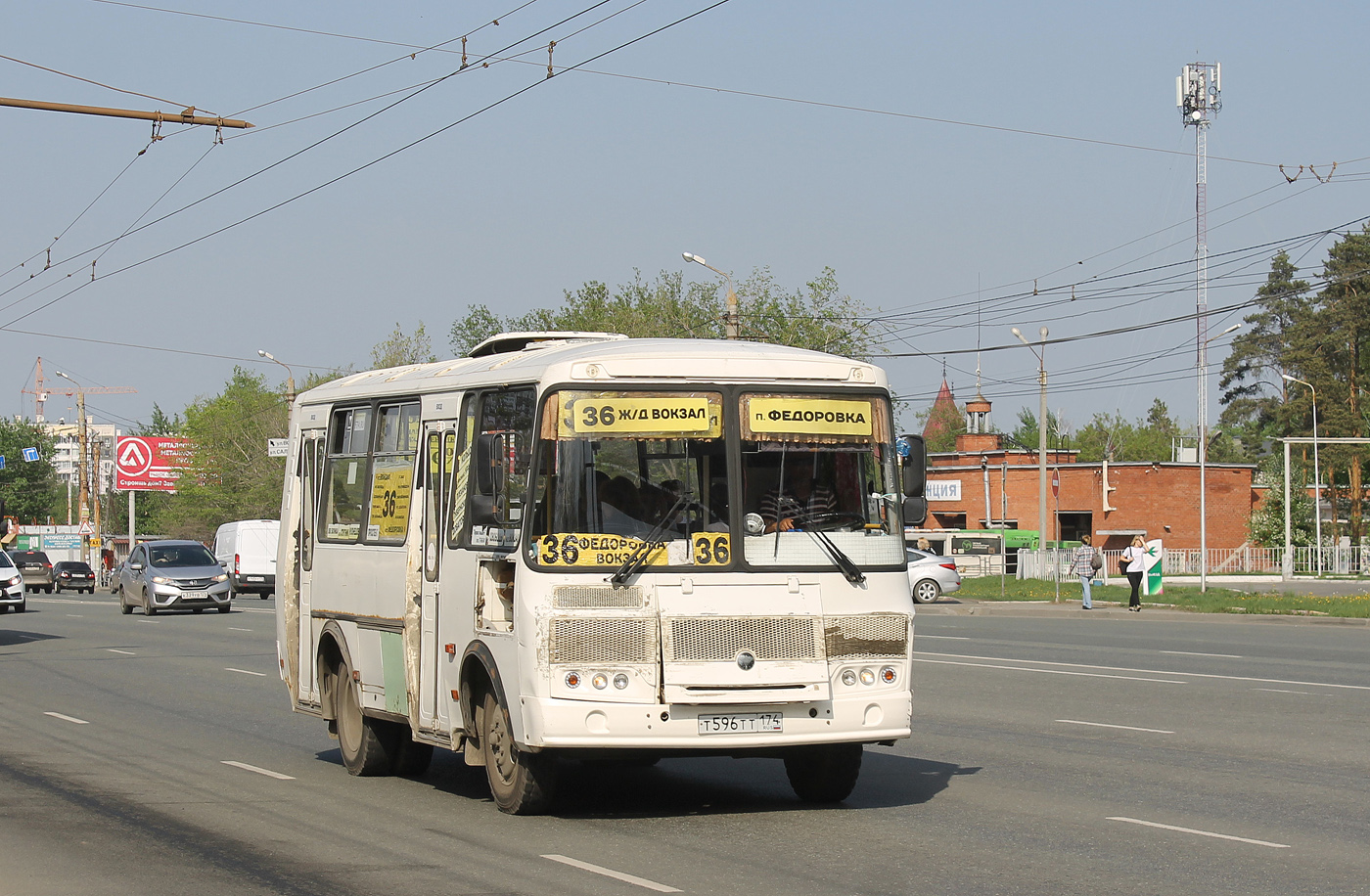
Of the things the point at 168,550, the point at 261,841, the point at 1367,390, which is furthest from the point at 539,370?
the point at 1367,390

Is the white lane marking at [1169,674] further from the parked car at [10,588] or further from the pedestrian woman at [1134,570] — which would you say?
the parked car at [10,588]

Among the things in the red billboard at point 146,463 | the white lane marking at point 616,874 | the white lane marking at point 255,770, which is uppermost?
the red billboard at point 146,463

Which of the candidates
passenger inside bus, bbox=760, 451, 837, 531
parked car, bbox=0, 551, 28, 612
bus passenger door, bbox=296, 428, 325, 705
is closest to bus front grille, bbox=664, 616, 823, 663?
passenger inside bus, bbox=760, 451, 837, 531

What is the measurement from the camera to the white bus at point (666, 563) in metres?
8.90

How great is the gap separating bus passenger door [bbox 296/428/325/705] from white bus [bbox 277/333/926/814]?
2.28 m

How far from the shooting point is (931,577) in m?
40.0

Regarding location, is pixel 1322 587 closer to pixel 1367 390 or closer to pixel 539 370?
pixel 1367 390

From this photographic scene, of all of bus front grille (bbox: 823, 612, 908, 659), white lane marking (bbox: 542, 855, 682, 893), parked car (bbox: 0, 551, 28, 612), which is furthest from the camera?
parked car (bbox: 0, 551, 28, 612)

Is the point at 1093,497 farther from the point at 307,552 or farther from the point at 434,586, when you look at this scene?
the point at 434,586

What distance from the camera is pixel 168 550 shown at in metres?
39.6

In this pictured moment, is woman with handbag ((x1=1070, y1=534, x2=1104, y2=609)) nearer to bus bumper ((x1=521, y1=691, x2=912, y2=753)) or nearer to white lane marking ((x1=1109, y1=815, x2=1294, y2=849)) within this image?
white lane marking ((x1=1109, y1=815, x2=1294, y2=849))

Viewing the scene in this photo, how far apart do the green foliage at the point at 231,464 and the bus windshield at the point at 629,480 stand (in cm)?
6850

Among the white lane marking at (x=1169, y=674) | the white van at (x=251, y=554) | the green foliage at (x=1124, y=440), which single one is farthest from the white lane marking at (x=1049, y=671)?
the green foliage at (x=1124, y=440)

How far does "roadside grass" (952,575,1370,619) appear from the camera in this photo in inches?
1293
